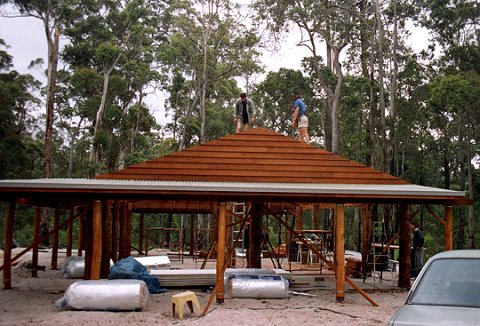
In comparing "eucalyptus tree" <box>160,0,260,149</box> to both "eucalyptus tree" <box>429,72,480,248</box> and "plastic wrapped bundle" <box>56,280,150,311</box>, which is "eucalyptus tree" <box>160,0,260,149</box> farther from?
"plastic wrapped bundle" <box>56,280,150,311</box>

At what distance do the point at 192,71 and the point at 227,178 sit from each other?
86.8ft

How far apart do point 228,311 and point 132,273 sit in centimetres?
260

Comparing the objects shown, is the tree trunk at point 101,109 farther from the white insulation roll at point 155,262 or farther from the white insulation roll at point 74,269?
the white insulation roll at point 74,269

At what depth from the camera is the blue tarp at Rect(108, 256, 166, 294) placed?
1113cm

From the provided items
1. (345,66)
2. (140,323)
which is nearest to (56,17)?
(345,66)

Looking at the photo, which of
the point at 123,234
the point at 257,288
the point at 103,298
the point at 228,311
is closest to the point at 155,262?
the point at 123,234

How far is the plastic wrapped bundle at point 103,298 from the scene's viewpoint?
9391 millimetres

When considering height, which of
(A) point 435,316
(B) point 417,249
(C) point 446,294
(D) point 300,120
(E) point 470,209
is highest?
(D) point 300,120

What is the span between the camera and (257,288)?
1123 centimetres

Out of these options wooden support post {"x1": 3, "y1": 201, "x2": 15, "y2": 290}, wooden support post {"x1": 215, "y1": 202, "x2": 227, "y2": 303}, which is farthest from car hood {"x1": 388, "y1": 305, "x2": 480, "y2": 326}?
wooden support post {"x1": 3, "y1": 201, "x2": 15, "y2": 290}

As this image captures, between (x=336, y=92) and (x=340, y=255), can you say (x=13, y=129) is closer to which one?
(x=336, y=92)

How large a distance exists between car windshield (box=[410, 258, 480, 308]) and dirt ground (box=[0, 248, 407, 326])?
3828 mm

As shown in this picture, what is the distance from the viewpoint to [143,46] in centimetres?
3881

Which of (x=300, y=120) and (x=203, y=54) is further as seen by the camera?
(x=203, y=54)
